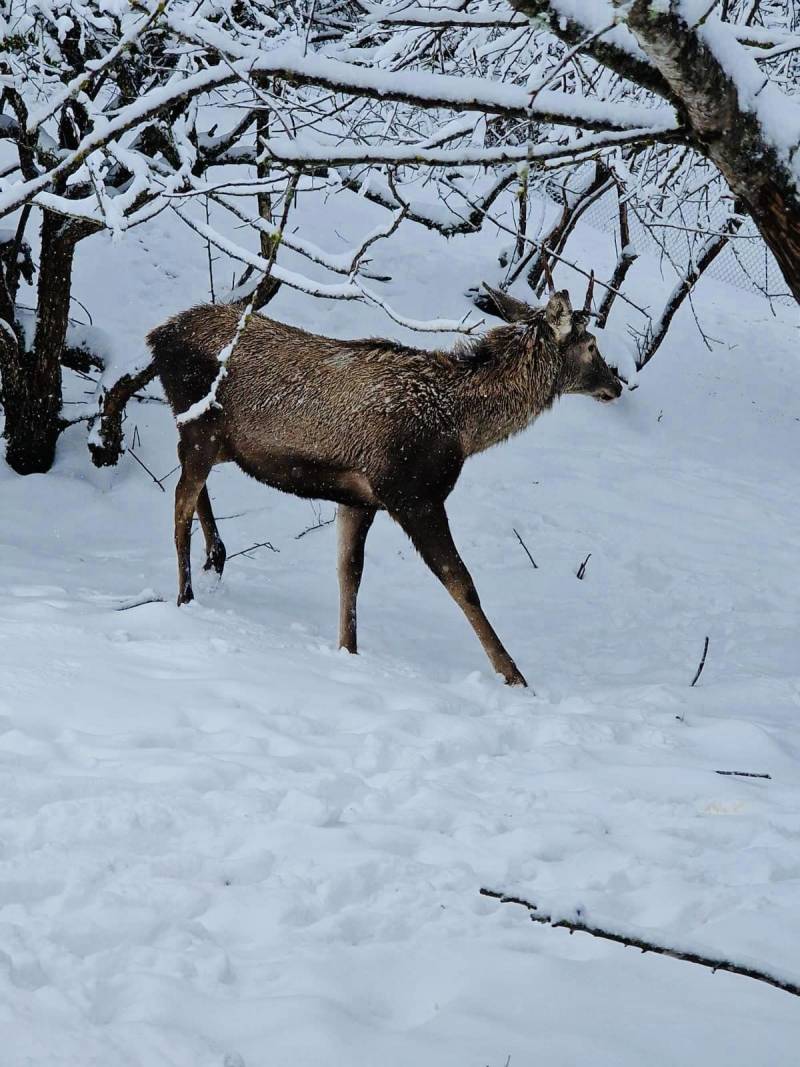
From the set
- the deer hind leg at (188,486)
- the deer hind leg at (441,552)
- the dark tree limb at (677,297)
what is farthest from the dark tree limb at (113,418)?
the dark tree limb at (677,297)

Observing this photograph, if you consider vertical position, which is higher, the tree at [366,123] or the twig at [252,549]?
the tree at [366,123]

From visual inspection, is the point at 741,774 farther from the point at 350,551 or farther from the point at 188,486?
the point at 188,486

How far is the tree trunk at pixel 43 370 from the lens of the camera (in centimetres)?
816

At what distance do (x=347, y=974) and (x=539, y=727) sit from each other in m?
2.30

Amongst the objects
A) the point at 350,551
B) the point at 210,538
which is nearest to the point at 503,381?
the point at 350,551

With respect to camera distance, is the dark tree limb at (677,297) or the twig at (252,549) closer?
the twig at (252,549)

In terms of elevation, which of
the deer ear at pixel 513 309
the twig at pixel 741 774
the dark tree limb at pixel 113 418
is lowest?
the twig at pixel 741 774

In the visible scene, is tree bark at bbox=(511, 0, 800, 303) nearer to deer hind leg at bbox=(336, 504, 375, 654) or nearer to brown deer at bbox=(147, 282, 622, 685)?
brown deer at bbox=(147, 282, 622, 685)

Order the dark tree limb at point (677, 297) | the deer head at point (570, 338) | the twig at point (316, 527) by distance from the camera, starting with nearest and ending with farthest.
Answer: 1. the deer head at point (570, 338)
2. the twig at point (316, 527)
3. the dark tree limb at point (677, 297)

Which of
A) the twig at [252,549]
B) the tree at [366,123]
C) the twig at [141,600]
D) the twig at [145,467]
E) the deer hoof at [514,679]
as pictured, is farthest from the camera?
the twig at [145,467]

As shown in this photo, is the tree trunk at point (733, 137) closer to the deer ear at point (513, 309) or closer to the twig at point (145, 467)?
the deer ear at point (513, 309)

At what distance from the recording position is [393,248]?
12.9 metres

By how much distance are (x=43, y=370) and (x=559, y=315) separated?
422 centimetres

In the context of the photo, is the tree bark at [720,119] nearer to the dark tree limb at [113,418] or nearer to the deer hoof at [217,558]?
the deer hoof at [217,558]
